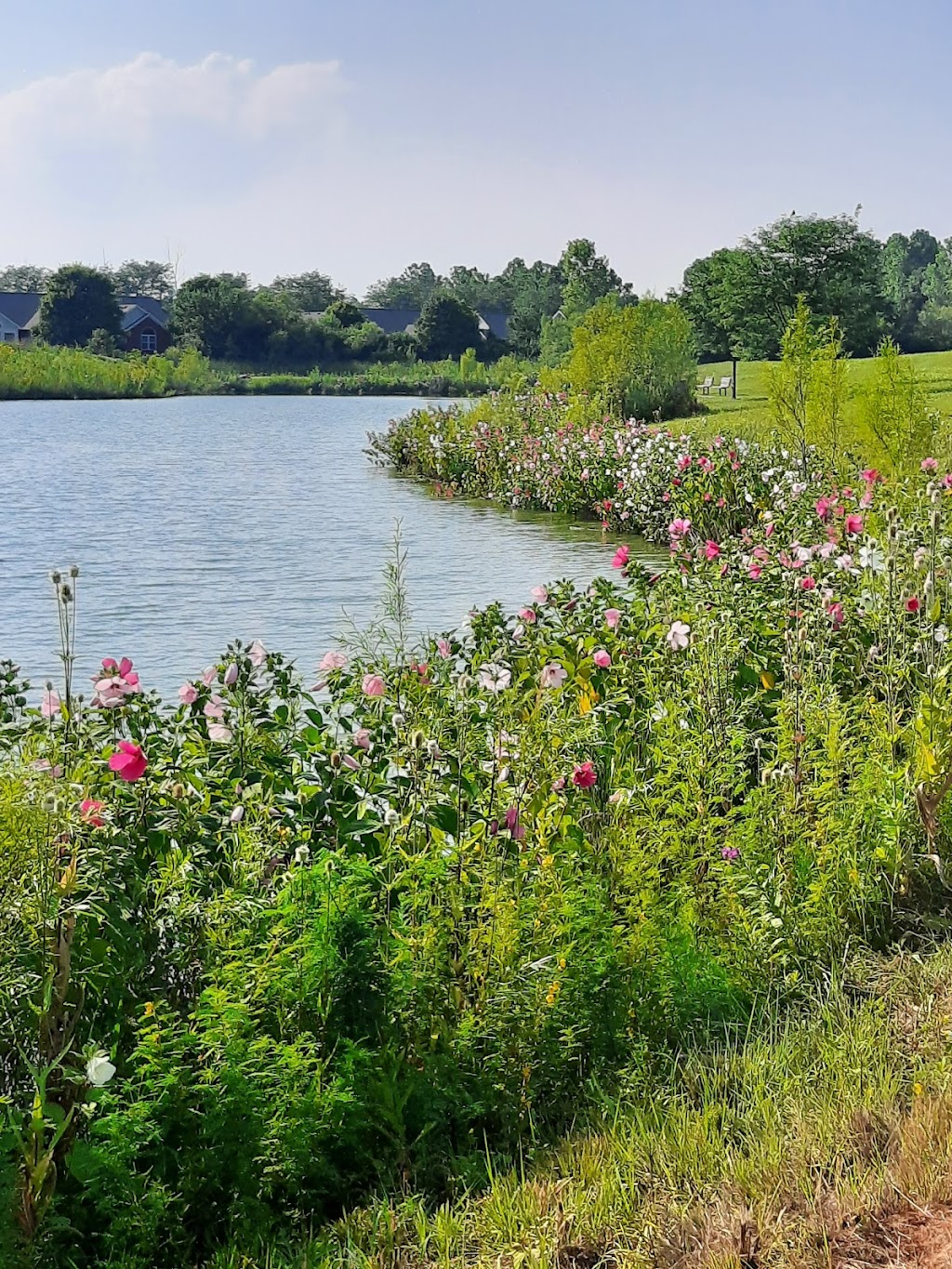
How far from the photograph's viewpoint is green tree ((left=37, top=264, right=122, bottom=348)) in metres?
73.5

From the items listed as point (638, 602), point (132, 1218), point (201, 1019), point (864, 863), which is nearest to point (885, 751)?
point (864, 863)

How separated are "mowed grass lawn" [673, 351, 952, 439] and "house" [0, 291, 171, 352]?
40.0 m

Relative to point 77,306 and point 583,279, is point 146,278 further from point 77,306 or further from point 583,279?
point 583,279

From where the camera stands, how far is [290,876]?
103 inches

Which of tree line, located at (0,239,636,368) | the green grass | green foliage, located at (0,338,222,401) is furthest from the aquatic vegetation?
tree line, located at (0,239,636,368)

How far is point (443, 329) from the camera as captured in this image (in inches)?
2985

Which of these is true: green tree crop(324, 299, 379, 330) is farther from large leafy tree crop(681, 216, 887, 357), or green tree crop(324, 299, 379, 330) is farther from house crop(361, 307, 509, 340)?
large leafy tree crop(681, 216, 887, 357)

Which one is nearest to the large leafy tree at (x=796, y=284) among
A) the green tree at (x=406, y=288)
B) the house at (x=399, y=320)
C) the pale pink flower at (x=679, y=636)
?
the pale pink flower at (x=679, y=636)

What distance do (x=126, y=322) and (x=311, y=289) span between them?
101 ft

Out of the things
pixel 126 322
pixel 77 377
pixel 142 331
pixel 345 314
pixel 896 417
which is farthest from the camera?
pixel 345 314

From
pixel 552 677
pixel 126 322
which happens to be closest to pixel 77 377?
pixel 126 322

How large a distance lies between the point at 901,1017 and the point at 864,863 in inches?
23.9

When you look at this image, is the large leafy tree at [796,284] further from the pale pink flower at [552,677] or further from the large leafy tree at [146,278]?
the large leafy tree at [146,278]

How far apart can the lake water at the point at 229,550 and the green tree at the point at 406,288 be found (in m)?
106
